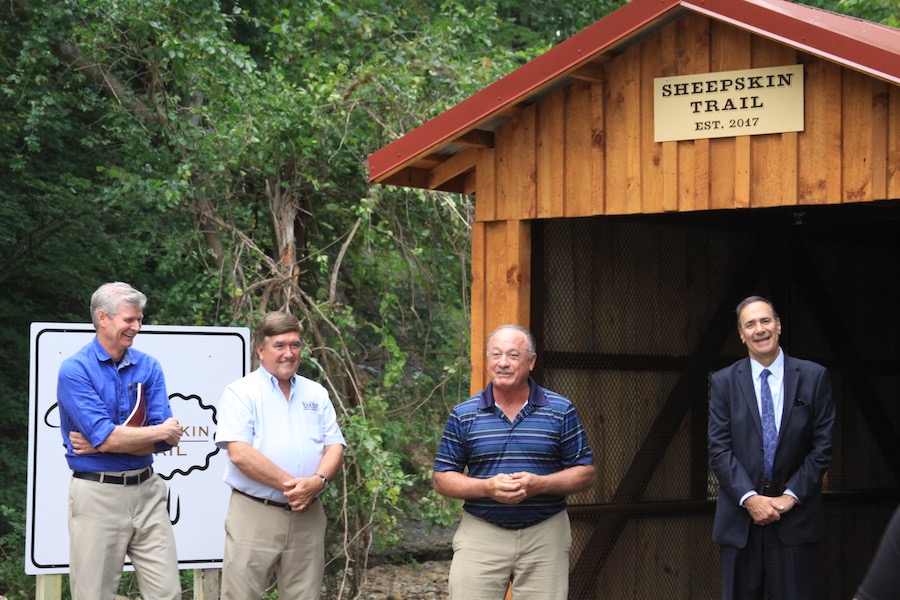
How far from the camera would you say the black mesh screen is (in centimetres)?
676

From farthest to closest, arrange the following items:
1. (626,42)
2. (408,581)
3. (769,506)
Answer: (408,581) < (626,42) < (769,506)

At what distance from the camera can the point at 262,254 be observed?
28.5ft

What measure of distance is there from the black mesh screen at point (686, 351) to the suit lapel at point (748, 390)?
1296 millimetres

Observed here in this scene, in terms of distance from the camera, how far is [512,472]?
505 cm

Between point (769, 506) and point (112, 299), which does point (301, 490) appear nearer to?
Result: point (112, 299)

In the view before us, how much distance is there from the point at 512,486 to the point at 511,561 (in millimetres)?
385

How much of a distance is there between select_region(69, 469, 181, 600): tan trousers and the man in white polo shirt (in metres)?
0.29

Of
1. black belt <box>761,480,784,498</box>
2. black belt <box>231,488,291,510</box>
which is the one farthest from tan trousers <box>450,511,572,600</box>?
black belt <box>761,480,784,498</box>

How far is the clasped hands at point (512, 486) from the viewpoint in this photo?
4.93 m

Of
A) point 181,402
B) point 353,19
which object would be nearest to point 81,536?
point 181,402

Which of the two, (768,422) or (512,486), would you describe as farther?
(768,422)

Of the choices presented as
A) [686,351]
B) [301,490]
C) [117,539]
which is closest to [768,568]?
[301,490]

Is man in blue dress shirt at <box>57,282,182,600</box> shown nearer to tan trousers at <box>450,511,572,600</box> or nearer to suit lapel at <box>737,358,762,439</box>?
tan trousers at <box>450,511,572,600</box>

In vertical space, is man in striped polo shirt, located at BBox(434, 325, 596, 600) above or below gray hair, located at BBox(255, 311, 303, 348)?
below
